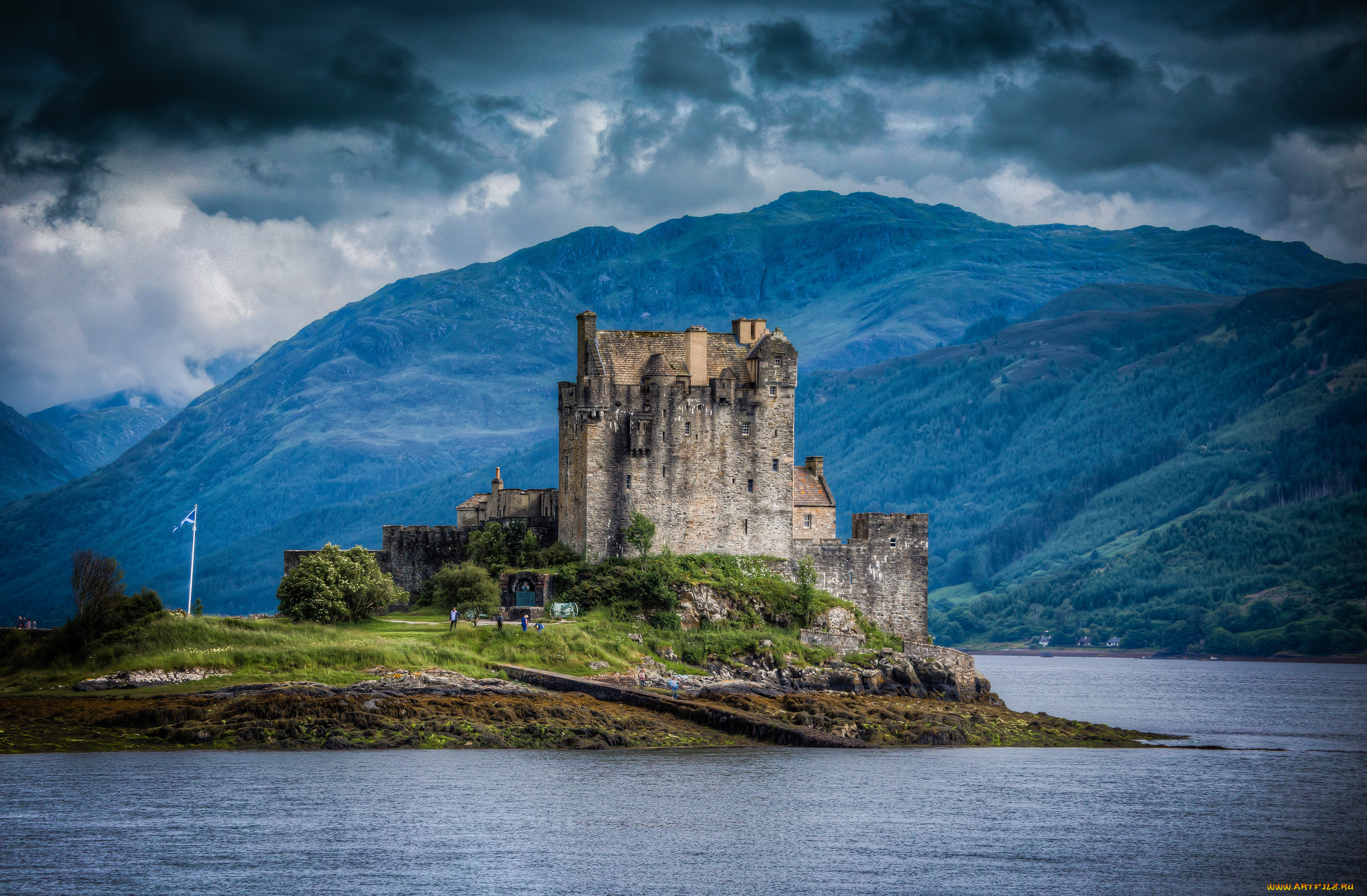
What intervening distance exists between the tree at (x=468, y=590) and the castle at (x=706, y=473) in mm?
883

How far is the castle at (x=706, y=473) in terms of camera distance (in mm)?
79250

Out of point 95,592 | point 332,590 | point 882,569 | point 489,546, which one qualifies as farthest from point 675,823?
point 882,569

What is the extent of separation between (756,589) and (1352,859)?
125ft

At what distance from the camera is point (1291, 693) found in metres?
134

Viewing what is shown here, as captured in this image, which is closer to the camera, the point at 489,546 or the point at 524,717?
the point at 524,717

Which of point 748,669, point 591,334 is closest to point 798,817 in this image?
point 748,669

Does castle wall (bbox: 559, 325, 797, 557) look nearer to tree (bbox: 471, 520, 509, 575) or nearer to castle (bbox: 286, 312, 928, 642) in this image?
castle (bbox: 286, 312, 928, 642)

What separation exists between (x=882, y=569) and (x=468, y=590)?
23.8m

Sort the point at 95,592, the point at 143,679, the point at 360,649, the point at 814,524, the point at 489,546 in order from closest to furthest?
the point at 143,679 → the point at 360,649 → the point at 95,592 → the point at 489,546 → the point at 814,524

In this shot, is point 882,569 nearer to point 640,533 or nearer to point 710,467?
point 710,467

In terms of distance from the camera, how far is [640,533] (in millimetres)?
78250

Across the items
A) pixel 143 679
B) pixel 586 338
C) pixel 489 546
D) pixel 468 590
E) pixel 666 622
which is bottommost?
pixel 143 679

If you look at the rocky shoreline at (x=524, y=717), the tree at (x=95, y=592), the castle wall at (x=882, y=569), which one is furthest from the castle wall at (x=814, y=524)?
the tree at (x=95, y=592)

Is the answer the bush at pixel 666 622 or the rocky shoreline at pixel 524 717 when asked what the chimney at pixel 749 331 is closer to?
the bush at pixel 666 622
